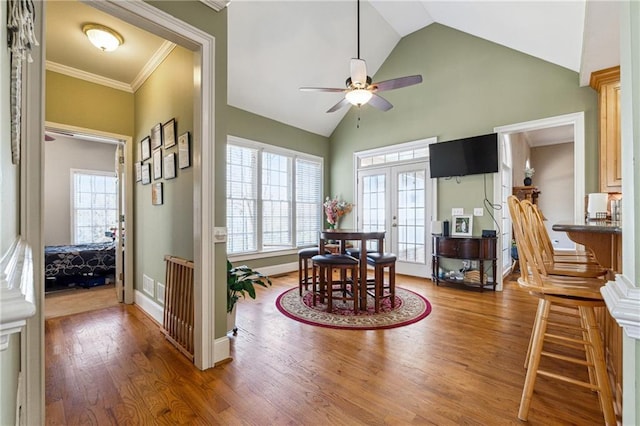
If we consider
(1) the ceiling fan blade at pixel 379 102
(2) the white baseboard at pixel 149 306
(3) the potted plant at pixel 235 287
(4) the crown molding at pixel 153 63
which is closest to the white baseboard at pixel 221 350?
(3) the potted plant at pixel 235 287

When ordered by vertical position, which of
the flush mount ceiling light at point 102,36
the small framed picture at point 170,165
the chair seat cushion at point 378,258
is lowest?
the chair seat cushion at point 378,258

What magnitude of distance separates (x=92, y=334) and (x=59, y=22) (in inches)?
113

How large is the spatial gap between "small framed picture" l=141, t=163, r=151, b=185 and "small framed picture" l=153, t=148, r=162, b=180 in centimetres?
20

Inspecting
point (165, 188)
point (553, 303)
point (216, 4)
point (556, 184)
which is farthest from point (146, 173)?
point (556, 184)

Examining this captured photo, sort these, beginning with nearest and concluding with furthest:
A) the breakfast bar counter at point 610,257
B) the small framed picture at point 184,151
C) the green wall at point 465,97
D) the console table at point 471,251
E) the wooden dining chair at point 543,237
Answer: the breakfast bar counter at point 610,257 → the wooden dining chair at point 543,237 → the small framed picture at point 184,151 → the green wall at point 465,97 → the console table at point 471,251

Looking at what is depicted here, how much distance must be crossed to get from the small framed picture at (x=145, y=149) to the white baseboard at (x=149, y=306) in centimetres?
167

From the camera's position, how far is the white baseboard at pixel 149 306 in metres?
2.86

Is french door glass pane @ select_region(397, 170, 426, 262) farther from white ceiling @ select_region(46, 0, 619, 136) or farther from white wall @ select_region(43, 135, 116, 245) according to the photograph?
white wall @ select_region(43, 135, 116, 245)

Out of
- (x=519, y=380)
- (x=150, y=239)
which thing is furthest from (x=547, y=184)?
(x=150, y=239)

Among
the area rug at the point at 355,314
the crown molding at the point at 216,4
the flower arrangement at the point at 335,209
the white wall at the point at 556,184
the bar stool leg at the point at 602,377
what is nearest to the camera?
the bar stool leg at the point at 602,377

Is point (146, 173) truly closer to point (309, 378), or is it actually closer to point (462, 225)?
point (309, 378)

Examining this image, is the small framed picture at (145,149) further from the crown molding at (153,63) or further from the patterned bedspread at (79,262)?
the patterned bedspread at (79,262)

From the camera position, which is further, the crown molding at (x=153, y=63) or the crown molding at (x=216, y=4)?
the crown molding at (x=153, y=63)

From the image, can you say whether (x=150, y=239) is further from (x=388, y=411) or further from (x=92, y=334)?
(x=388, y=411)
